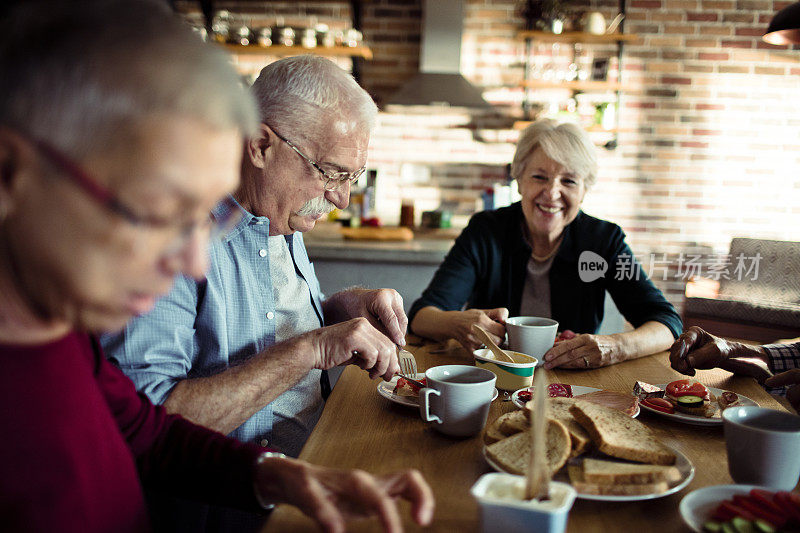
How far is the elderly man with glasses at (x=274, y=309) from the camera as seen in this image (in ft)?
3.41

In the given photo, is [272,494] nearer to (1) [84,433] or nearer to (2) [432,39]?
(1) [84,433]

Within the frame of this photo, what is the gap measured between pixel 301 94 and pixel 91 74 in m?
0.79

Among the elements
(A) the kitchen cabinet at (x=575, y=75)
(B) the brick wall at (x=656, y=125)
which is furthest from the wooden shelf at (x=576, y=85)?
(B) the brick wall at (x=656, y=125)

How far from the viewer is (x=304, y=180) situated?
1.33 metres

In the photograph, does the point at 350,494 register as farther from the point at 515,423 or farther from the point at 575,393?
the point at 575,393

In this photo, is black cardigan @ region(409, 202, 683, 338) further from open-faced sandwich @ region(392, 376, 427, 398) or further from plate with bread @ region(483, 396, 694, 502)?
plate with bread @ region(483, 396, 694, 502)

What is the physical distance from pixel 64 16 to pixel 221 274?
74 cm

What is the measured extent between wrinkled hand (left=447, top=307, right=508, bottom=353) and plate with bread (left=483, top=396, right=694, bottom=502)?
516 millimetres

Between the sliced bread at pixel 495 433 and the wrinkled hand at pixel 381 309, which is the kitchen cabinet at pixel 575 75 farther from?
the sliced bread at pixel 495 433

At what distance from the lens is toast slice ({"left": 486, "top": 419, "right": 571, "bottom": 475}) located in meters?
0.80

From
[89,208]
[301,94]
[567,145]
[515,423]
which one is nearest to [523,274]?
[567,145]

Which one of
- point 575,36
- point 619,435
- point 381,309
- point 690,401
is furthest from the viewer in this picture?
point 575,36

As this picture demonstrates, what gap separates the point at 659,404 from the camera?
3.60ft

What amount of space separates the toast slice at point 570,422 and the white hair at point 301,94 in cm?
74
